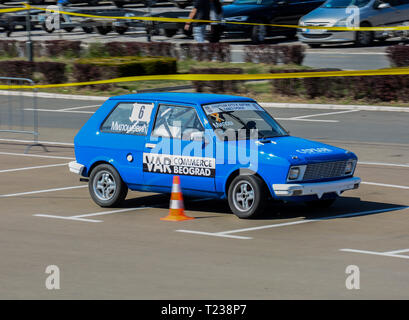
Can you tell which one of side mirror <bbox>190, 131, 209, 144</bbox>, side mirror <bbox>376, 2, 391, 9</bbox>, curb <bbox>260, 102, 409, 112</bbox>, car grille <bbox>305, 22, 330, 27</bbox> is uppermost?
side mirror <bbox>376, 2, 391, 9</bbox>

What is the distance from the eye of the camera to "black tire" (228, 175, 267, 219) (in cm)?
1094

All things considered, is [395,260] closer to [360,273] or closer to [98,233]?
[360,273]

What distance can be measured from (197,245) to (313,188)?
6.22 ft

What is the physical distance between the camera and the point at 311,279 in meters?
8.39

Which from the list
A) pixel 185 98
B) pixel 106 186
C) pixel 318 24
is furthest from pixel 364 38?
pixel 106 186

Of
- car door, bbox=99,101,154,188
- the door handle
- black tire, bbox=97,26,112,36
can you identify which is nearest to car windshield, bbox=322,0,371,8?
black tire, bbox=97,26,112,36

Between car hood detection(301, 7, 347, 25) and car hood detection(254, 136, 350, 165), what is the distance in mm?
21319

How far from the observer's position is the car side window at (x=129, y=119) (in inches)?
472

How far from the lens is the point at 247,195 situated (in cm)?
1111

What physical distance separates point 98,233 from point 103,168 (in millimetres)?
1827

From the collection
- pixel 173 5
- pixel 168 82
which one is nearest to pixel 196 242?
pixel 168 82

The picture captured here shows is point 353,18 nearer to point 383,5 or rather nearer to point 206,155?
point 383,5

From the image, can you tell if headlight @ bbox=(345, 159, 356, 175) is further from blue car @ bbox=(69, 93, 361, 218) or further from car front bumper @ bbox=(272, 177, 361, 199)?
car front bumper @ bbox=(272, 177, 361, 199)

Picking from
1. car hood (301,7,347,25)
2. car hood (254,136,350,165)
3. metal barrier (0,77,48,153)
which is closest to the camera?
car hood (254,136,350,165)
